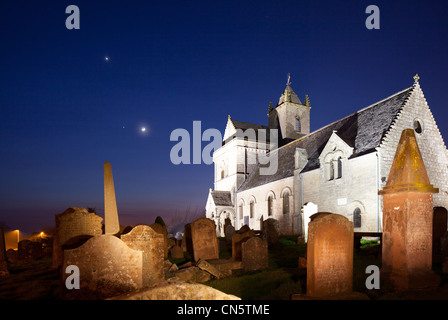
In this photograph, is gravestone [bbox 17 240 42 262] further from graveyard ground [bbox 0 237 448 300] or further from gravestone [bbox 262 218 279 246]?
gravestone [bbox 262 218 279 246]

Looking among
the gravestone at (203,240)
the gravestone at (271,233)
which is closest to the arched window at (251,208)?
the gravestone at (271,233)

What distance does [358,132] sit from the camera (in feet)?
73.9

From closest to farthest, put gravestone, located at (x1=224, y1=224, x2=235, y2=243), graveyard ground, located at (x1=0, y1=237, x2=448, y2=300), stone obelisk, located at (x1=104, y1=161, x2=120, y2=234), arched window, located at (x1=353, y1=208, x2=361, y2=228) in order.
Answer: graveyard ground, located at (x1=0, y1=237, x2=448, y2=300)
stone obelisk, located at (x1=104, y1=161, x2=120, y2=234)
arched window, located at (x1=353, y1=208, x2=361, y2=228)
gravestone, located at (x1=224, y1=224, x2=235, y2=243)

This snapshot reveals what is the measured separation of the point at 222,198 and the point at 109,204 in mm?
30732

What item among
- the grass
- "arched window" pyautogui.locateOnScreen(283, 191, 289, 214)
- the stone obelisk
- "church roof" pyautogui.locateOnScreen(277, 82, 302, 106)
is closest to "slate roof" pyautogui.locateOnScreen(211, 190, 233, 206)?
"arched window" pyautogui.locateOnScreen(283, 191, 289, 214)

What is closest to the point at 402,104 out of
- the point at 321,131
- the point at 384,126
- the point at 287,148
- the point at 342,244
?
the point at 384,126

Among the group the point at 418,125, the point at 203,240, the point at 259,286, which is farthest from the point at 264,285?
the point at 418,125

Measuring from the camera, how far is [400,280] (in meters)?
7.66

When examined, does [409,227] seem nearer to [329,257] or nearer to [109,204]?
[329,257]

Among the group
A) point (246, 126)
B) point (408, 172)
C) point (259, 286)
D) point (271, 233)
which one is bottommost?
point (271, 233)

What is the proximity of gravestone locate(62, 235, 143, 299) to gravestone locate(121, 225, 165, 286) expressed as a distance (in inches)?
47.8

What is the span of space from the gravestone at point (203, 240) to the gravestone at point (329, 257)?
676 cm

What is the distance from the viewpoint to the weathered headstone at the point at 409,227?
7680mm

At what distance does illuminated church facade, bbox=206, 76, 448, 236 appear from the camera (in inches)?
761
